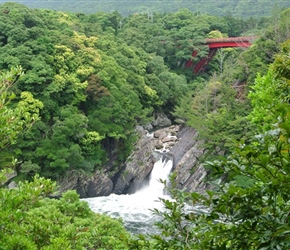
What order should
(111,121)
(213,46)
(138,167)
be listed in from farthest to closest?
(213,46) → (138,167) → (111,121)

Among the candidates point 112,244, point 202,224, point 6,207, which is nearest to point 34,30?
point 112,244

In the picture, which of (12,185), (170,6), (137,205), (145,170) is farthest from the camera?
(170,6)

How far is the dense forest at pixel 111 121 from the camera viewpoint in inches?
84.9

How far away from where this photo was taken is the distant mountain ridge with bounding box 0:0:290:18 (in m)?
68.1

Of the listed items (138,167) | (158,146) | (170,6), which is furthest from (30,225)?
(170,6)

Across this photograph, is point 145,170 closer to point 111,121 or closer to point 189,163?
point 189,163

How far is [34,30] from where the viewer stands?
72.1ft

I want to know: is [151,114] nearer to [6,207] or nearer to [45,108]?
[45,108]

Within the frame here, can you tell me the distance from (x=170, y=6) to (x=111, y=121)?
215 ft

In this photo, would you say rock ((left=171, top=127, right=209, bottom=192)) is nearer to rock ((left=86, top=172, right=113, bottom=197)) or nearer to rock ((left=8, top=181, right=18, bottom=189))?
rock ((left=86, top=172, right=113, bottom=197))

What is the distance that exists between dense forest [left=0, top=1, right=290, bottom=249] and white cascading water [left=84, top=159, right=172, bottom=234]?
5.71 feet

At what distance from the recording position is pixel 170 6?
80938 mm

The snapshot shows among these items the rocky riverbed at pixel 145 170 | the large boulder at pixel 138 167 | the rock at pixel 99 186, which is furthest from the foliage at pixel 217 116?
the rock at pixel 99 186

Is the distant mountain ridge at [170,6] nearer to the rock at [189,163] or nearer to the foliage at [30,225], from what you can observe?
the rock at [189,163]
